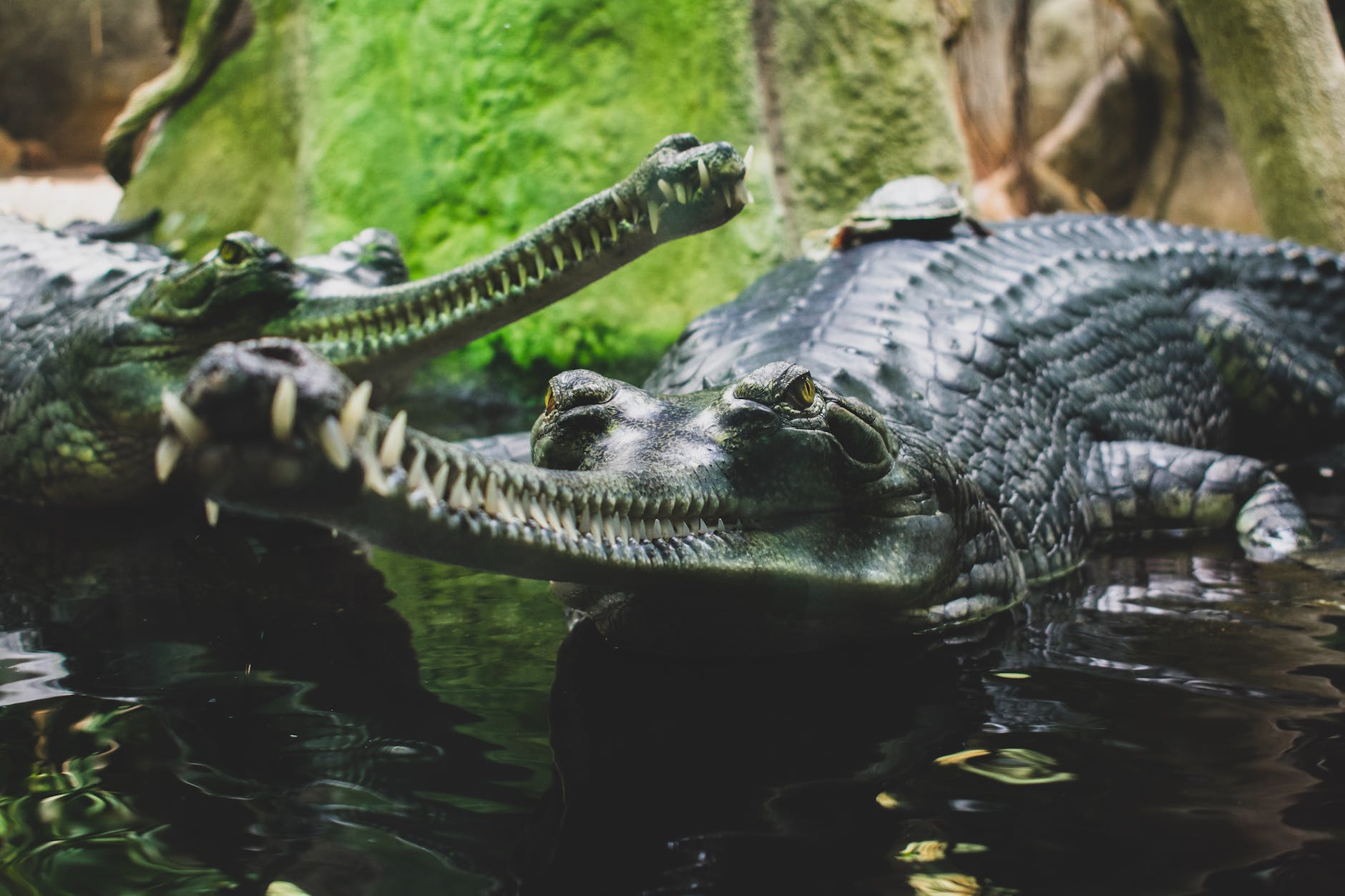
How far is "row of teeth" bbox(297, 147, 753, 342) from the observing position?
7.79 ft

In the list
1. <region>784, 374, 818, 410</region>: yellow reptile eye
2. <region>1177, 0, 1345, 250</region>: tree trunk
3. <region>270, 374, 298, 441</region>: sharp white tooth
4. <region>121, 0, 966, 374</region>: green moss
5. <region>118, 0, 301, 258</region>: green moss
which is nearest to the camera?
<region>270, 374, 298, 441</region>: sharp white tooth

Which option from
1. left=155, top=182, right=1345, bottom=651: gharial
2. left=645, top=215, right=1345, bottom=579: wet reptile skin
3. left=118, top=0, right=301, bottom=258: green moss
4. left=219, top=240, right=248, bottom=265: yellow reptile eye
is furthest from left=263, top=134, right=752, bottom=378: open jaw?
left=118, top=0, right=301, bottom=258: green moss

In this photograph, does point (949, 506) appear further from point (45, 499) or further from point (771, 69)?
point (771, 69)

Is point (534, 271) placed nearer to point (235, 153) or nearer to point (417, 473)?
point (417, 473)

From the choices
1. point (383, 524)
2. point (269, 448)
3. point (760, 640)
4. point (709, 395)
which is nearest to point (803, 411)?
point (709, 395)

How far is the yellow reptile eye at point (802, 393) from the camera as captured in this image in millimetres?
2188

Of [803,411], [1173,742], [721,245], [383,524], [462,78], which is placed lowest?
[1173,742]

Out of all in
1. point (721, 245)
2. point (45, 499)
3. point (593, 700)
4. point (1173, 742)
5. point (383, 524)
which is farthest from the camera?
point (721, 245)

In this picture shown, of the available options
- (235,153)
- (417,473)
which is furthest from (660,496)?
(235,153)

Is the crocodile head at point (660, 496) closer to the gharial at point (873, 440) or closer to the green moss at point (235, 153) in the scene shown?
the gharial at point (873, 440)

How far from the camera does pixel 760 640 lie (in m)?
2.27

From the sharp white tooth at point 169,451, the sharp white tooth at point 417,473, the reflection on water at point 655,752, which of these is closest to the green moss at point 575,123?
the reflection on water at point 655,752

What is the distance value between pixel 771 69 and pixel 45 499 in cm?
434

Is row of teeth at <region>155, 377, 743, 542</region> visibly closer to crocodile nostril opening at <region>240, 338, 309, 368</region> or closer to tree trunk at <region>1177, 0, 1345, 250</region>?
crocodile nostril opening at <region>240, 338, 309, 368</region>
